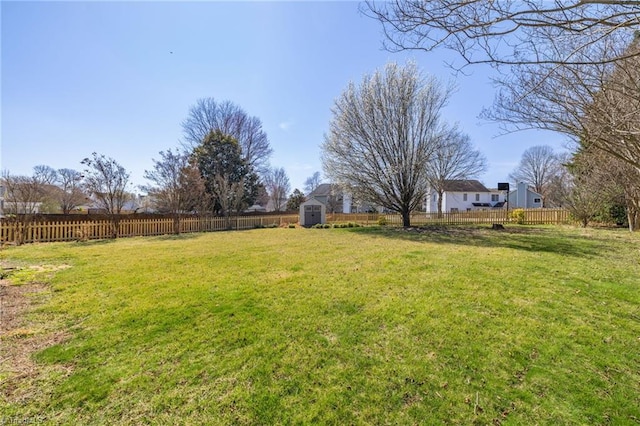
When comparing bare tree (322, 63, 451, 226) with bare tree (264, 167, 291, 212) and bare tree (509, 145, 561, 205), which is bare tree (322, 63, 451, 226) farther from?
bare tree (509, 145, 561, 205)

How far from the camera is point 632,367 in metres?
2.72

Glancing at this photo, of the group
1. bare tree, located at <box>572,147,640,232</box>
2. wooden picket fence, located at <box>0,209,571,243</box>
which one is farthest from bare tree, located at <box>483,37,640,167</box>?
wooden picket fence, located at <box>0,209,571,243</box>

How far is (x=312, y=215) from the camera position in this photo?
22.6 meters

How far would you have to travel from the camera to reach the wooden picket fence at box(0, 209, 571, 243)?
37.0ft

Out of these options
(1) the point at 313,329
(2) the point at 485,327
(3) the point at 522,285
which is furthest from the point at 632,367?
(1) the point at 313,329

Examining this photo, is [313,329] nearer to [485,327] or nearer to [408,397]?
[408,397]

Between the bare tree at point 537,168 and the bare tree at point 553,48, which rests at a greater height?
the bare tree at point 537,168

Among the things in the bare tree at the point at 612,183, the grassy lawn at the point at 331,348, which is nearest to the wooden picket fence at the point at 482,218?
the bare tree at the point at 612,183

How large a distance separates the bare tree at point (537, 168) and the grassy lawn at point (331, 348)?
47171 millimetres

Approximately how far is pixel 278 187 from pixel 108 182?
3636 centimetres

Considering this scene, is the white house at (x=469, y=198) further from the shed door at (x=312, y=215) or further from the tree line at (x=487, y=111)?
the shed door at (x=312, y=215)

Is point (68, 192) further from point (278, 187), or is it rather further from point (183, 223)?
point (278, 187)

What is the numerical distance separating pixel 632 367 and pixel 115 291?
6530 millimetres

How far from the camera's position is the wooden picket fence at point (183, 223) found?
37.0 ft
